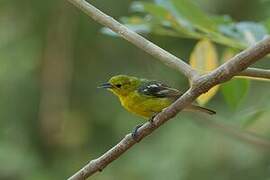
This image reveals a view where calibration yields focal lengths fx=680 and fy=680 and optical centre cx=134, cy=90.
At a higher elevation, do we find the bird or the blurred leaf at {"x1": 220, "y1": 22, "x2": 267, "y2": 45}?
the blurred leaf at {"x1": 220, "y1": 22, "x2": 267, "y2": 45}

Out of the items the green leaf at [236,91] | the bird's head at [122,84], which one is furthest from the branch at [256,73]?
the bird's head at [122,84]

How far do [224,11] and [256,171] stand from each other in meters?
1.05

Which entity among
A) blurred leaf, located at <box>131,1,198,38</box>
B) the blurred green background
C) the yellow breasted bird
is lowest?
the blurred green background

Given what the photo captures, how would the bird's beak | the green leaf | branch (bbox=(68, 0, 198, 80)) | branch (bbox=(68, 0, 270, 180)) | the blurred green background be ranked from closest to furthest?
branch (bbox=(68, 0, 270, 180)) → branch (bbox=(68, 0, 198, 80)) → the green leaf → the bird's beak → the blurred green background

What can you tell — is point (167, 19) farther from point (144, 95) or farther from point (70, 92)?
point (70, 92)

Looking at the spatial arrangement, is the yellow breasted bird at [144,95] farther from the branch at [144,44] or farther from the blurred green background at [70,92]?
the blurred green background at [70,92]

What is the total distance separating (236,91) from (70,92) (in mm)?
2911

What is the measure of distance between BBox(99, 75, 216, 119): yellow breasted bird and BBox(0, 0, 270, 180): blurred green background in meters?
1.58

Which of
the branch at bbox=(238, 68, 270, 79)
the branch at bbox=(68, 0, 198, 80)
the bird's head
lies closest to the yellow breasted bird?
the bird's head

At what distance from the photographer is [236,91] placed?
1573 mm

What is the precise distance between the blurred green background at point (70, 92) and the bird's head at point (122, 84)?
1.57m

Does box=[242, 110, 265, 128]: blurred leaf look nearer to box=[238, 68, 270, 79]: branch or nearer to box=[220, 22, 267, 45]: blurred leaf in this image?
box=[220, 22, 267, 45]: blurred leaf

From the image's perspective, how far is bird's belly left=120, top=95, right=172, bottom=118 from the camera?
5.76 feet

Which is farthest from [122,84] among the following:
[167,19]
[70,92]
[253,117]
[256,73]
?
[70,92]
